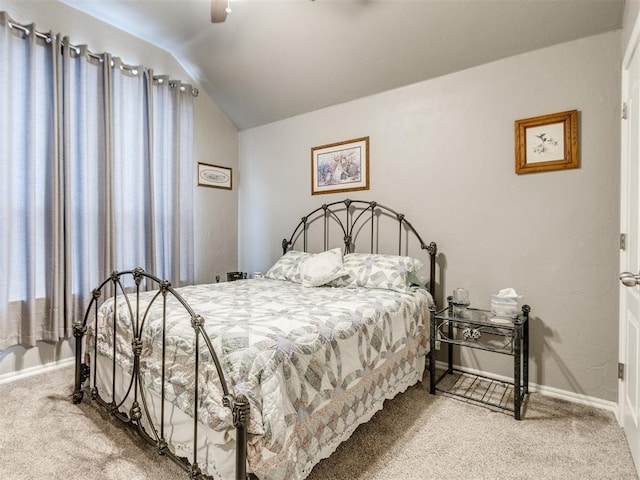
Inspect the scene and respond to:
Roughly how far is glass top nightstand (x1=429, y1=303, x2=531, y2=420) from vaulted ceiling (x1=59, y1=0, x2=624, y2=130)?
1.88 m

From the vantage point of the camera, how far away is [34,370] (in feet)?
8.73

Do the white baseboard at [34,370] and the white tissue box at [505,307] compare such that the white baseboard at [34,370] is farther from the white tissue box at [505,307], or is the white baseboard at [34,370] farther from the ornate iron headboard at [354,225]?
the white tissue box at [505,307]

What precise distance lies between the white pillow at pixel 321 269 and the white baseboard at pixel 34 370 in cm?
209

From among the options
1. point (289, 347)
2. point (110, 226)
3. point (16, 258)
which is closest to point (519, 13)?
point (289, 347)

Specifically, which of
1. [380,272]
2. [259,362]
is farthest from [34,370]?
[380,272]

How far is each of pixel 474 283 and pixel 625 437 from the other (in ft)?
3.86

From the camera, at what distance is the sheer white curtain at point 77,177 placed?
2.52 m

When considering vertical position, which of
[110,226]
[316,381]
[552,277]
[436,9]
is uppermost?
[436,9]

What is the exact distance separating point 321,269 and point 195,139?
86.7 inches

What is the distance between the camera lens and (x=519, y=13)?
2227 millimetres

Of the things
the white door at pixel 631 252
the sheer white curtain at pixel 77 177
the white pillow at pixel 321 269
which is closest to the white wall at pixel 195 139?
the sheer white curtain at pixel 77 177

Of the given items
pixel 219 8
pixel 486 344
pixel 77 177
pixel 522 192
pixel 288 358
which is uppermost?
pixel 219 8

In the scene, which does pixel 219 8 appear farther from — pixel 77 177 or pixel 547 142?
pixel 547 142

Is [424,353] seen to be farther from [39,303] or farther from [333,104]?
[39,303]
